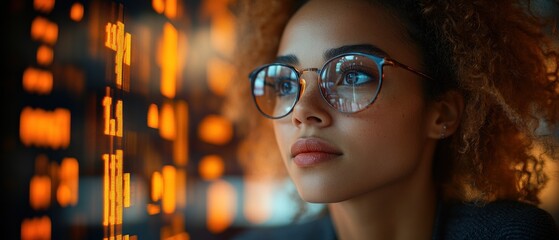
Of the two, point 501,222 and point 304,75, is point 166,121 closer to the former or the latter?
point 304,75

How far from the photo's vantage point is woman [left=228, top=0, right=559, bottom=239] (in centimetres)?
127

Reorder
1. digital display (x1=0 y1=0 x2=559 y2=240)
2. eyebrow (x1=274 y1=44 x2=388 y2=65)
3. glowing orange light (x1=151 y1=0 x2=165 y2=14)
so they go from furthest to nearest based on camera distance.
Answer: eyebrow (x1=274 y1=44 x2=388 y2=65) < glowing orange light (x1=151 y1=0 x2=165 y2=14) < digital display (x1=0 y1=0 x2=559 y2=240)

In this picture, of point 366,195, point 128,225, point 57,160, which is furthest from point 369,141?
point 57,160

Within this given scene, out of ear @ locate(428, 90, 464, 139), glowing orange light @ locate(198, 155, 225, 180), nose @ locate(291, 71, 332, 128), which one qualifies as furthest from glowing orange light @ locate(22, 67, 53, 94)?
glowing orange light @ locate(198, 155, 225, 180)

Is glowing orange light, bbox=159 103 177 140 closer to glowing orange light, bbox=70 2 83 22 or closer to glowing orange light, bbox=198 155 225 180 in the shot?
glowing orange light, bbox=70 2 83 22

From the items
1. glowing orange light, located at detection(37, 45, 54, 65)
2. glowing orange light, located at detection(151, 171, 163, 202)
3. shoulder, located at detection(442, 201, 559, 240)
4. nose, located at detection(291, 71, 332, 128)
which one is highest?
glowing orange light, located at detection(37, 45, 54, 65)

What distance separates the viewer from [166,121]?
48.7 inches

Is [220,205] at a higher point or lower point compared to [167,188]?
lower

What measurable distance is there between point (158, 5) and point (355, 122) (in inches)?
20.3

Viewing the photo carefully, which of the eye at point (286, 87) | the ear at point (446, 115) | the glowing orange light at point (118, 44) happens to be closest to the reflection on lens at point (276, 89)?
the eye at point (286, 87)

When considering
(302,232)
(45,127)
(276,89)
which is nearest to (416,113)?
(276,89)

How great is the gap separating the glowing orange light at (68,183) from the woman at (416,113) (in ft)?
1.89

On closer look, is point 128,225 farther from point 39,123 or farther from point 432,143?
point 432,143

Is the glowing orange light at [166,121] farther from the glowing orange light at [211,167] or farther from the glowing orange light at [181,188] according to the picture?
the glowing orange light at [211,167]
